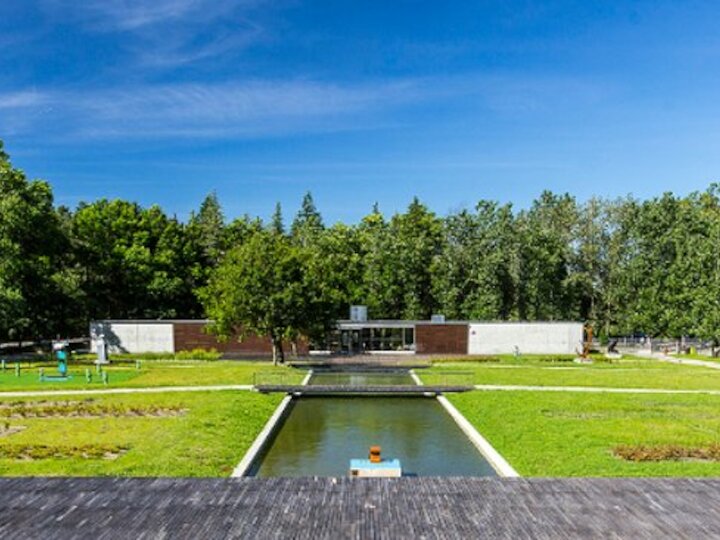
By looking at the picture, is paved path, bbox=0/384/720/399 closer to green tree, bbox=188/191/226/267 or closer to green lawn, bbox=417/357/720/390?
green lawn, bbox=417/357/720/390

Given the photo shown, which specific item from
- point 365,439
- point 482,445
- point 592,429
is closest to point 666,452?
point 592,429

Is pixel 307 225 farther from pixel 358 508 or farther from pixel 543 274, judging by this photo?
pixel 358 508

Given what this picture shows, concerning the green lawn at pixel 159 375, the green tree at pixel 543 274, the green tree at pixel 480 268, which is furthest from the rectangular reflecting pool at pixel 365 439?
the green tree at pixel 543 274

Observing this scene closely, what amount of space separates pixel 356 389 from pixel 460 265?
3051 centimetres

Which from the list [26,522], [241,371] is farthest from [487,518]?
[241,371]

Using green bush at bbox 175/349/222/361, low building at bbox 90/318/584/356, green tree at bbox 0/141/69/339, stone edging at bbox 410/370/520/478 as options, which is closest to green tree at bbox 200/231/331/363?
green bush at bbox 175/349/222/361

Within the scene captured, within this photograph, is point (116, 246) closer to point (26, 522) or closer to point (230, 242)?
point (230, 242)

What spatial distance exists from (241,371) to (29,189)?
20.2 metres

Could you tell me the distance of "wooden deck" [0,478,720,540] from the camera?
9547 millimetres

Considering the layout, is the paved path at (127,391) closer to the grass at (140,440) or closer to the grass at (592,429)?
the grass at (140,440)

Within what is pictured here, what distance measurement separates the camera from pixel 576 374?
113 ft

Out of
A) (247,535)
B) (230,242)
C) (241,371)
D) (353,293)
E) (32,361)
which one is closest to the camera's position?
(247,535)

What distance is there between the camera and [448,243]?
58.1m

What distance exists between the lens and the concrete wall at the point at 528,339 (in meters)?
46.7
